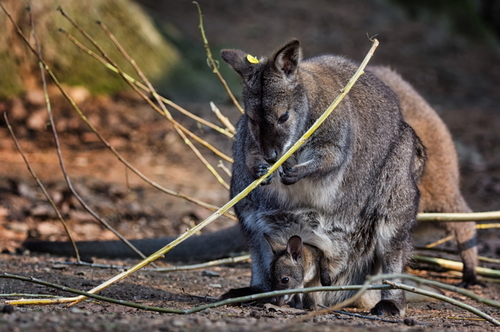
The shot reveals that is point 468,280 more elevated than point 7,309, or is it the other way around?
point 468,280

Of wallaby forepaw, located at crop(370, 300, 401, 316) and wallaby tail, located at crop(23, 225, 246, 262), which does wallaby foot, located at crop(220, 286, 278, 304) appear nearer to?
wallaby forepaw, located at crop(370, 300, 401, 316)

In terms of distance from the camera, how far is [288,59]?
3.64 meters

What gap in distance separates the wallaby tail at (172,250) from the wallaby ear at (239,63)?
163 cm

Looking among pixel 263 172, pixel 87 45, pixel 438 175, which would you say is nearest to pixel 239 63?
pixel 263 172

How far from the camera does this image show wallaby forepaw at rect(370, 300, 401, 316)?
3.72 meters

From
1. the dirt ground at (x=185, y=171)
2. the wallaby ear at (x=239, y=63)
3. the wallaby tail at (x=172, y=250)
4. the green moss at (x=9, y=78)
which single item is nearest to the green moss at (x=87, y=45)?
the green moss at (x=9, y=78)

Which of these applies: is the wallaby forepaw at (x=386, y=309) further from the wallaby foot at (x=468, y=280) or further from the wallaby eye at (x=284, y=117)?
the wallaby foot at (x=468, y=280)

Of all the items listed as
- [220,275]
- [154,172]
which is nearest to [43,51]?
[154,172]

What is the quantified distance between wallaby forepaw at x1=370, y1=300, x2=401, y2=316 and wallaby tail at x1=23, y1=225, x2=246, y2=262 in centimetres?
140

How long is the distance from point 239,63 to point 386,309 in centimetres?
156

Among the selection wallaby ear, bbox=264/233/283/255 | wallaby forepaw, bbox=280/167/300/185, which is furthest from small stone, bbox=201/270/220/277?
wallaby forepaw, bbox=280/167/300/185

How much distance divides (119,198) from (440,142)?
3.03 meters

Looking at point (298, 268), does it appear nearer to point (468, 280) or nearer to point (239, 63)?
point (239, 63)

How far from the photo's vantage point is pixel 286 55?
143 inches
